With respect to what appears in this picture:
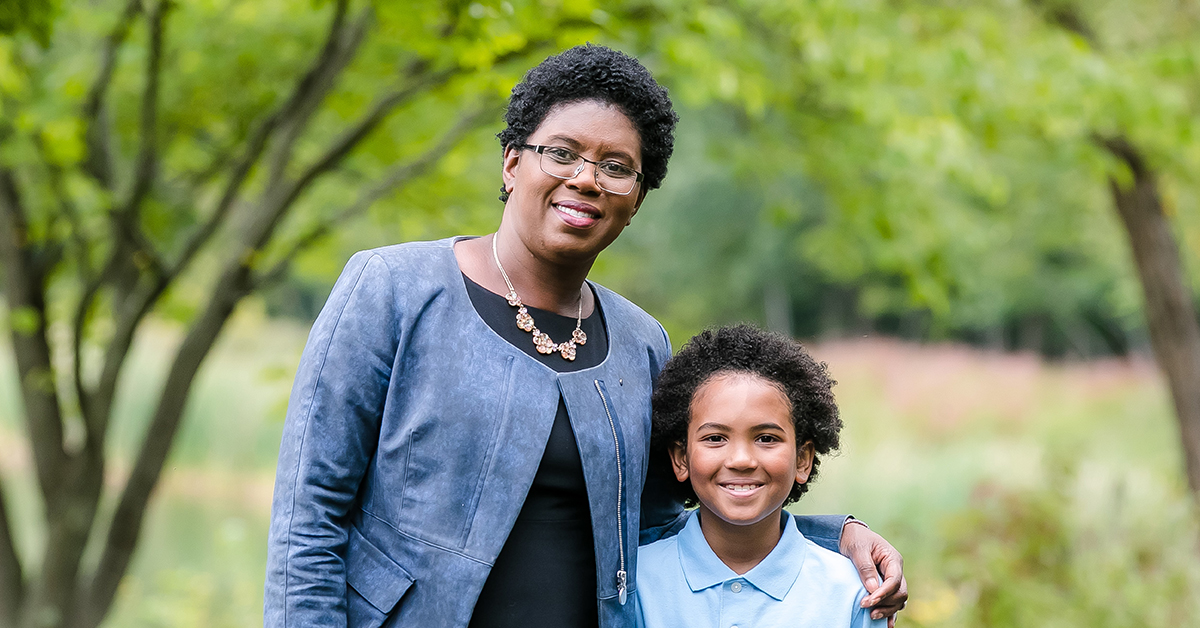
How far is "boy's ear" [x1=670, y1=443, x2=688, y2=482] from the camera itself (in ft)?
6.78

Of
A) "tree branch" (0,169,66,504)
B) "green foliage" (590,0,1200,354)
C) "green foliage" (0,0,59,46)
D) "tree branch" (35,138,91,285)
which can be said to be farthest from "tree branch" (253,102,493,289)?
"green foliage" (0,0,59,46)

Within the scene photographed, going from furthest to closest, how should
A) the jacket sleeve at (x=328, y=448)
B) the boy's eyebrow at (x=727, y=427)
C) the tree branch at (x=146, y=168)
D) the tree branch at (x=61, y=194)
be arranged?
the tree branch at (x=61, y=194) → the tree branch at (x=146, y=168) → the boy's eyebrow at (x=727, y=427) → the jacket sleeve at (x=328, y=448)

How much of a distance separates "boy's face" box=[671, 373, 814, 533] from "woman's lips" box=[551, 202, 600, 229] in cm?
43

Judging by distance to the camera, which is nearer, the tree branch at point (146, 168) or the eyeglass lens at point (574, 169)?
the eyeglass lens at point (574, 169)

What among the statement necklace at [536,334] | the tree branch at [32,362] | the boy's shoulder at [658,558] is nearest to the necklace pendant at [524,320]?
the statement necklace at [536,334]

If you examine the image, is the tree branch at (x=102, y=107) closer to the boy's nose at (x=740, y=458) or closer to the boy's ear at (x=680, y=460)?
the boy's ear at (x=680, y=460)

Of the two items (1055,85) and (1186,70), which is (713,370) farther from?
(1186,70)

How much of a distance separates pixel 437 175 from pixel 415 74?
99cm

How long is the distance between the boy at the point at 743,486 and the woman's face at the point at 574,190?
15.3 inches

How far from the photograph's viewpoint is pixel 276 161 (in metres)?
4.45

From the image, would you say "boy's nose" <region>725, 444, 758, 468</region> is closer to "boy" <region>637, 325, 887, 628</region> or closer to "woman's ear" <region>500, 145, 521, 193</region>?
"boy" <region>637, 325, 887, 628</region>

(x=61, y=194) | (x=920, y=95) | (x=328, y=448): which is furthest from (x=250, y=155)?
(x=328, y=448)

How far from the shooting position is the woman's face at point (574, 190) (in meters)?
1.80

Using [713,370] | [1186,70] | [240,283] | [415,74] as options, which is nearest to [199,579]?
[240,283]
